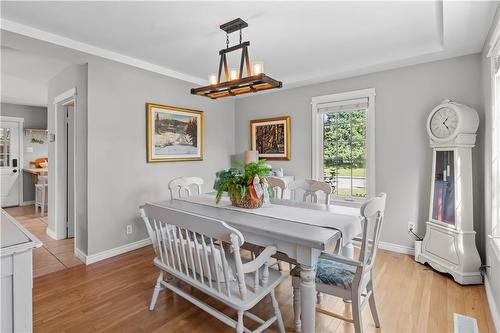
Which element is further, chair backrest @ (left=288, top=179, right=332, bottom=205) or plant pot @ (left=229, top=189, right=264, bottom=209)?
chair backrest @ (left=288, top=179, right=332, bottom=205)

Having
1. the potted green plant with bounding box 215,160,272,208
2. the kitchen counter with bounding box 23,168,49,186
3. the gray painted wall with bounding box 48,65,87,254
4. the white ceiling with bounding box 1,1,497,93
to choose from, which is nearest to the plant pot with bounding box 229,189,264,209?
the potted green plant with bounding box 215,160,272,208

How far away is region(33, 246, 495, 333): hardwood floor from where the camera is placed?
6.47ft

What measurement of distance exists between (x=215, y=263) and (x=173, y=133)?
2.83 metres

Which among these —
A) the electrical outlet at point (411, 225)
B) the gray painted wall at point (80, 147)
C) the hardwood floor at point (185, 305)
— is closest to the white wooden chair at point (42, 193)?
the gray painted wall at point (80, 147)

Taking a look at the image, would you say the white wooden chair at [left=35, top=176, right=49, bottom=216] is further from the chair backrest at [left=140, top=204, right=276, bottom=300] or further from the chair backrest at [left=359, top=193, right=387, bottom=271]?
the chair backrest at [left=359, top=193, right=387, bottom=271]

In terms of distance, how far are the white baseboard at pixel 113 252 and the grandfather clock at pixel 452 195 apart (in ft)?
11.4

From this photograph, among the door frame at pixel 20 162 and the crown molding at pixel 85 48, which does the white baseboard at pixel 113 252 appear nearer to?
the crown molding at pixel 85 48

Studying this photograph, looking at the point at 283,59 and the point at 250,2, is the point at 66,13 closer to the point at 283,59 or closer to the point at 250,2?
the point at 250,2

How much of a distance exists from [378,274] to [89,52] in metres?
3.83

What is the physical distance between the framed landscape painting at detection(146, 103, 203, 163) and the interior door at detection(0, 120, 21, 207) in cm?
481

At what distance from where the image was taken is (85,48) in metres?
2.85

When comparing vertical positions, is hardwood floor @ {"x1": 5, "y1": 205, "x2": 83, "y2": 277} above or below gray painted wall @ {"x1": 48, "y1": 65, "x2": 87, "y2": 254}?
below

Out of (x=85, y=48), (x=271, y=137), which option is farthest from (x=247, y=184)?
(x=271, y=137)

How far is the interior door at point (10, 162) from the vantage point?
6176 millimetres
